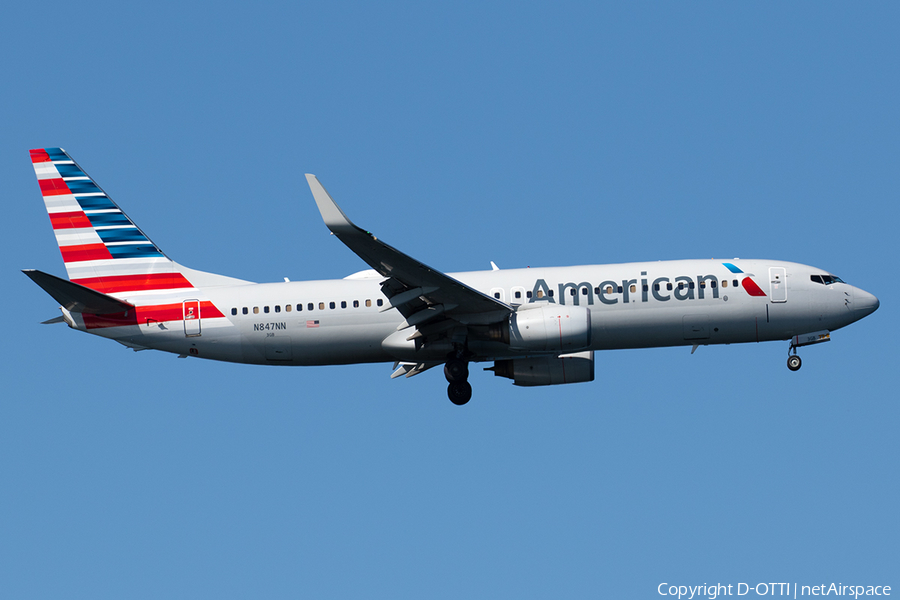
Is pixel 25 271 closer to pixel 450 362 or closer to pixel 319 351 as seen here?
pixel 319 351

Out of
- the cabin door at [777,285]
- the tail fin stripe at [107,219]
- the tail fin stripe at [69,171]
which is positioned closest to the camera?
the cabin door at [777,285]

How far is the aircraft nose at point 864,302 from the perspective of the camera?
32188mm

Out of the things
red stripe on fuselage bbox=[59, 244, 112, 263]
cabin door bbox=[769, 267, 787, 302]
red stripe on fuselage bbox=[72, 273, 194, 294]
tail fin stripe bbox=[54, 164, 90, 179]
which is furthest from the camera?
tail fin stripe bbox=[54, 164, 90, 179]

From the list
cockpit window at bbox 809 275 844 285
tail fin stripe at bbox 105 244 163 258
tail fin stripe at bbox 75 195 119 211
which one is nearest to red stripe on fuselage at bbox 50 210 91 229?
tail fin stripe at bbox 75 195 119 211

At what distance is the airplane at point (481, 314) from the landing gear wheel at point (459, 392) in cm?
4

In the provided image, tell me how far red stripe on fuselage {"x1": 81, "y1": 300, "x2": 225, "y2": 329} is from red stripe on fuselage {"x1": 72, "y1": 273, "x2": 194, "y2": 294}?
3.14 ft

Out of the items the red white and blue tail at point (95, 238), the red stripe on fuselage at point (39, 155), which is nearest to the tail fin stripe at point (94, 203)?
the red white and blue tail at point (95, 238)

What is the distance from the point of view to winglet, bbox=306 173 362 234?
25.0m

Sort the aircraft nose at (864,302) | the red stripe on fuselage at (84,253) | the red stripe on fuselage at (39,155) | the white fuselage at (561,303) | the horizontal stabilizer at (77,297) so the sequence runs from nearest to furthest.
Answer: the horizontal stabilizer at (77,297) → the white fuselage at (561,303) → the aircraft nose at (864,302) → the red stripe on fuselage at (84,253) → the red stripe on fuselage at (39,155)

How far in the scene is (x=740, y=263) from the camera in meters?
32.2

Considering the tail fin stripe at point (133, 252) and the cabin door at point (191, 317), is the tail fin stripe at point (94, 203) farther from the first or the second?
the cabin door at point (191, 317)

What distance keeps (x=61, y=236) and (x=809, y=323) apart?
25742 millimetres

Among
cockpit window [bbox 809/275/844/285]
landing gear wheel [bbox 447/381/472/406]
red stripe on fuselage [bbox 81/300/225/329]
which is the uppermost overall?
cockpit window [bbox 809/275/844/285]

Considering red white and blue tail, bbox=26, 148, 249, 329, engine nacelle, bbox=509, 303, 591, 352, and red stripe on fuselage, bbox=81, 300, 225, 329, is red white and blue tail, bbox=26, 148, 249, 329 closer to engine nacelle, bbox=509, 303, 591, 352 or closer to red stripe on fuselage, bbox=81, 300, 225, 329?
red stripe on fuselage, bbox=81, 300, 225, 329
